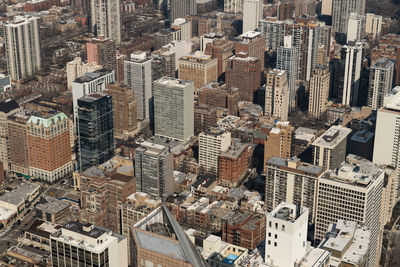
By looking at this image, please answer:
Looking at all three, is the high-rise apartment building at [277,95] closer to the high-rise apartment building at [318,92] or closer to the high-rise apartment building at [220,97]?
the high-rise apartment building at [318,92]

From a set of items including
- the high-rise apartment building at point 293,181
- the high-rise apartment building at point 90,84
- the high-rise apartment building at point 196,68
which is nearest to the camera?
the high-rise apartment building at point 293,181

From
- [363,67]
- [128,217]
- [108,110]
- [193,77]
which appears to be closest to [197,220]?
[128,217]

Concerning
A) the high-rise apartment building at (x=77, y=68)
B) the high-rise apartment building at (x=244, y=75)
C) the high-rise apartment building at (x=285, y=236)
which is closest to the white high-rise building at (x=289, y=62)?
the high-rise apartment building at (x=244, y=75)

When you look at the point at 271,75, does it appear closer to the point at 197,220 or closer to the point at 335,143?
the point at 335,143

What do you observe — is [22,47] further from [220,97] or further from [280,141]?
[280,141]

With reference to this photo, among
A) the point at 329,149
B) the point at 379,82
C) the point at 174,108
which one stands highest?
the point at 379,82

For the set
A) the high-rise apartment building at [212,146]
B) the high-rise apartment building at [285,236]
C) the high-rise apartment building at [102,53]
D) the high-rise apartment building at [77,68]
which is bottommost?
the high-rise apartment building at [212,146]

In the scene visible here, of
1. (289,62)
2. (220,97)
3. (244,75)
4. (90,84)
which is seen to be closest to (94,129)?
(90,84)
